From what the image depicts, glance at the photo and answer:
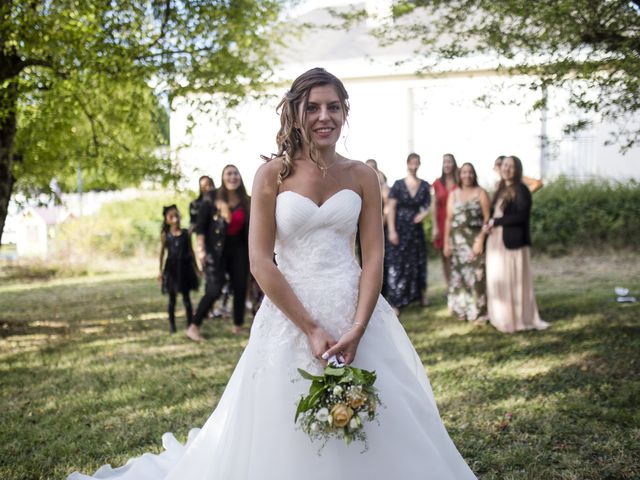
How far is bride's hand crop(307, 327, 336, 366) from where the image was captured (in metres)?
3.15

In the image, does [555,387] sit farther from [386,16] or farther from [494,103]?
[386,16]

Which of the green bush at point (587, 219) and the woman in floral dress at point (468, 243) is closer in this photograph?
the woman in floral dress at point (468, 243)

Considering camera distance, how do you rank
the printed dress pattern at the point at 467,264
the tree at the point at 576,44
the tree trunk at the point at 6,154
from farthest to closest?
the printed dress pattern at the point at 467,264 → the tree trunk at the point at 6,154 → the tree at the point at 576,44

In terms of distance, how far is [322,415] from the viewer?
2.84 meters

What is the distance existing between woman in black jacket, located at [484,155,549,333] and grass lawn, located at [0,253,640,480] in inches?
13.2

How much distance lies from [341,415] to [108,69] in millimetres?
7495

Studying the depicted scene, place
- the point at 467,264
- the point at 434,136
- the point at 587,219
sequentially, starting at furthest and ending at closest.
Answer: the point at 434,136 < the point at 587,219 < the point at 467,264

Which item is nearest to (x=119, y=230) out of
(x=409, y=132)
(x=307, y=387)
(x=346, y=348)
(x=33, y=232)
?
(x=33, y=232)

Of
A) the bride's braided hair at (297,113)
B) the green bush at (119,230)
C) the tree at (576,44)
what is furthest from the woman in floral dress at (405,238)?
the green bush at (119,230)

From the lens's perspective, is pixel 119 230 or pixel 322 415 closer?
pixel 322 415

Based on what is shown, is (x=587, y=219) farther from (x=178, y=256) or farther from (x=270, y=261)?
(x=270, y=261)

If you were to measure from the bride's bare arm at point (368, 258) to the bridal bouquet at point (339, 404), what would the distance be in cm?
23

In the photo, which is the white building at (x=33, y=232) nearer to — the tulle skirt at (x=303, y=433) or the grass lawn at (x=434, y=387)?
the grass lawn at (x=434, y=387)

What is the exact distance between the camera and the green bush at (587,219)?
716 inches
